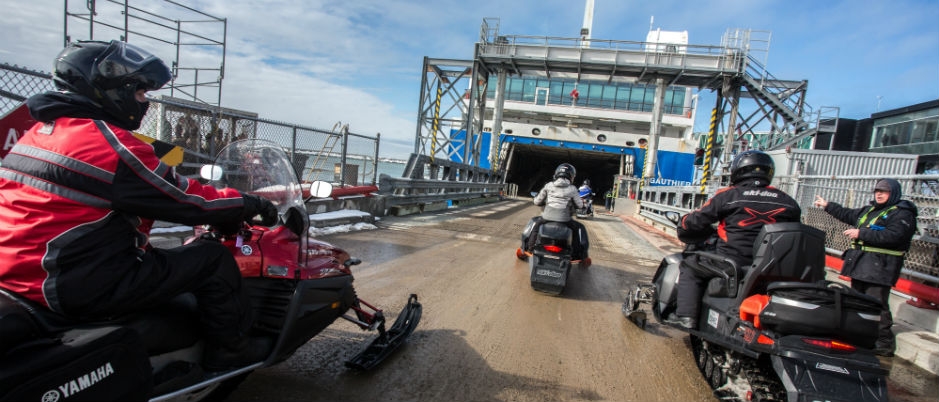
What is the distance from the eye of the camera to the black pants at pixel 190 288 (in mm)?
1646

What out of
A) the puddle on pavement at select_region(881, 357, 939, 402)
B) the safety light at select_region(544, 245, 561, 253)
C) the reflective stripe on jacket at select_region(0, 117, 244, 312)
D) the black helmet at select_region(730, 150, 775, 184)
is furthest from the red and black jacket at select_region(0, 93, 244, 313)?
the puddle on pavement at select_region(881, 357, 939, 402)

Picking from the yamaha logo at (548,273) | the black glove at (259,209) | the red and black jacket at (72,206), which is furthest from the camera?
the yamaha logo at (548,273)

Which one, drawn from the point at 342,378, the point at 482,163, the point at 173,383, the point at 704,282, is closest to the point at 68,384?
the point at 173,383

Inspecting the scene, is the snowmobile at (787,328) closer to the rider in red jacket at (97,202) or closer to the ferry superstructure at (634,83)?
the rider in red jacket at (97,202)

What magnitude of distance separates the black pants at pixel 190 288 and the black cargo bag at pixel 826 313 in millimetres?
2820

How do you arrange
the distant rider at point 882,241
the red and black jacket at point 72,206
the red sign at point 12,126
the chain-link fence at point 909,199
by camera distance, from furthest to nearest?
1. the chain-link fence at point 909,199
2. the distant rider at point 882,241
3. the red sign at point 12,126
4. the red and black jacket at point 72,206

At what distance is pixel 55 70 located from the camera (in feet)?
5.46

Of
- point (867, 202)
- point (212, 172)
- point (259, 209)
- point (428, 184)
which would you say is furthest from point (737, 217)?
point (428, 184)

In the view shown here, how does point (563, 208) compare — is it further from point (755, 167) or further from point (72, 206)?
point (72, 206)

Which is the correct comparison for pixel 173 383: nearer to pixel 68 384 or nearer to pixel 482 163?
pixel 68 384

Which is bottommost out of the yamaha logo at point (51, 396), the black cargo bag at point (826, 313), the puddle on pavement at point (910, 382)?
the puddle on pavement at point (910, 382)

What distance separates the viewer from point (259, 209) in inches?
84.9

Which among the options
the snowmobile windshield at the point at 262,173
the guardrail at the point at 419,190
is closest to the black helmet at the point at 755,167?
the snowmobile windshield at the point at 262,173

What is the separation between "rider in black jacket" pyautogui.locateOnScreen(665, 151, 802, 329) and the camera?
3139 millimetres
